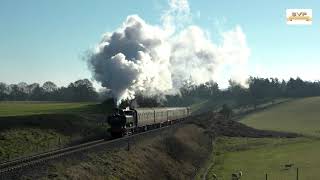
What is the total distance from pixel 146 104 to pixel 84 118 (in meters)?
20.4

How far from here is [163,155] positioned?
1841 inches

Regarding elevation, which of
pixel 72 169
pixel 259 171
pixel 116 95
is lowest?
pixel 259 171

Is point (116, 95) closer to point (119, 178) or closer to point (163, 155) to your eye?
point (163, 155)

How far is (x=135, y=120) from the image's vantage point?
5638 cm

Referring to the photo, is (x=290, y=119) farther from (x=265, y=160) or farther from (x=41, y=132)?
(x=41, y=132)

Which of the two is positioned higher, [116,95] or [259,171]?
[116,95]

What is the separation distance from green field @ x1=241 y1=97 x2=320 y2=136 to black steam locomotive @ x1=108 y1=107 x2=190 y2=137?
64114 millimetres

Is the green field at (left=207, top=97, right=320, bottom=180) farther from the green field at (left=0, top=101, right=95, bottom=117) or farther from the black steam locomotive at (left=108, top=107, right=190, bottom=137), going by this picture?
the green field at (left=0, top=101, right=95, bottom=117)

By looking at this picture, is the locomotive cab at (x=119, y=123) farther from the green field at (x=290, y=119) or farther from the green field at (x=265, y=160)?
the green field at (x=290, y=119)

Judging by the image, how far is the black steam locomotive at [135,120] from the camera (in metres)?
50.9

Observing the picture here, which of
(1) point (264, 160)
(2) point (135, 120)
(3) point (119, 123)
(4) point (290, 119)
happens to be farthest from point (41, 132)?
(4) point (290, 119)

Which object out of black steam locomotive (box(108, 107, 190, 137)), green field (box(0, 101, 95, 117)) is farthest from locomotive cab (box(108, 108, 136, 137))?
green field (box(0, 101, 95, 117))

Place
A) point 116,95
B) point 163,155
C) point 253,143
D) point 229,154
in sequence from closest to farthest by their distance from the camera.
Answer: point 163,155
point 116,95
point 229,154
point 253,143

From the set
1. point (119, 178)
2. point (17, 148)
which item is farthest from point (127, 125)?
point (119, 178)
